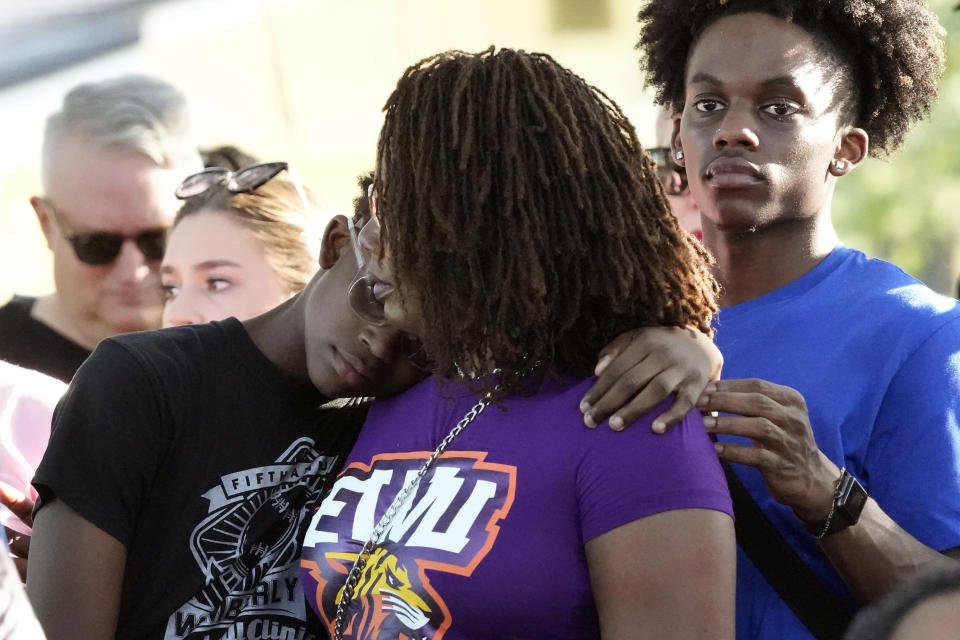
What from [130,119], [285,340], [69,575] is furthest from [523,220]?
[130,119]

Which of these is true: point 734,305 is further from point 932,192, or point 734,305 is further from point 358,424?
point 932,192

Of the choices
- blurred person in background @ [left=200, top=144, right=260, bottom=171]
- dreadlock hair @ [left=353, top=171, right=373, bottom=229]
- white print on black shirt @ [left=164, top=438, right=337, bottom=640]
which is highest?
dreadlock hair @ [left=353, top=171, right=373, bottom=229]

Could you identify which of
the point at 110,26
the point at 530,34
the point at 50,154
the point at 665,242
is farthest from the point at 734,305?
the point at 530,34

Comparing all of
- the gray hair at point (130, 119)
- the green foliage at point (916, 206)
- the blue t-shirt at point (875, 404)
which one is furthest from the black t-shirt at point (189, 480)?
the green foliage at point (916, 206)

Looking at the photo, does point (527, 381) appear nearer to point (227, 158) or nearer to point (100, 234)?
point (100, 234)

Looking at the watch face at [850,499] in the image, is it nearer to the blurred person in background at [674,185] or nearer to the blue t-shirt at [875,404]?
the blue t-shirt at [875,404]

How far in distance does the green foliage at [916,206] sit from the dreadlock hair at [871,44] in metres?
8.72

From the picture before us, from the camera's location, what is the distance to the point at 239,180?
3.41 m

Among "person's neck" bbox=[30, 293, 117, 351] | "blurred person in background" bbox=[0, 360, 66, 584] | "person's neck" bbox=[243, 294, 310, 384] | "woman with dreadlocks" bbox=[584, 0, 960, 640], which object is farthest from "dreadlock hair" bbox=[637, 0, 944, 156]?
"person's neck" bbox=[30, 293, 117, 351]

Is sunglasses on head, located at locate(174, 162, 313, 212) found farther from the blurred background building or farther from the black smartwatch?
the blurred background building

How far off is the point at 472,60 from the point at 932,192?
34.2 ft

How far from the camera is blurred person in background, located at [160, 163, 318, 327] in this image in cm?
341

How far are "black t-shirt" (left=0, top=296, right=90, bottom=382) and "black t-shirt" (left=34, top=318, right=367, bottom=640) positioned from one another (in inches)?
68.7

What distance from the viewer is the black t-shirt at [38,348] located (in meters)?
3.79
